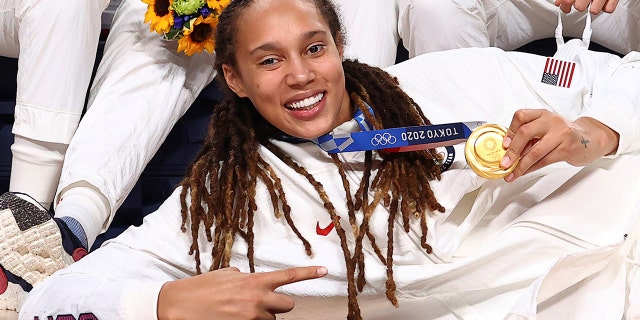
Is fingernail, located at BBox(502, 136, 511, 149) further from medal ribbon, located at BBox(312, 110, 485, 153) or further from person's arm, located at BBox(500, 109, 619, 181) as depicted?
medal ribbon, located at BBox(312, 110, 485, 153)

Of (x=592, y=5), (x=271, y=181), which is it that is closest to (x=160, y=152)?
(x=271, y=181)

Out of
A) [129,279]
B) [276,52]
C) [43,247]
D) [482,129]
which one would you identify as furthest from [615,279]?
[43,247]

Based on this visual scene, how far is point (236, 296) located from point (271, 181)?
0.37 metres

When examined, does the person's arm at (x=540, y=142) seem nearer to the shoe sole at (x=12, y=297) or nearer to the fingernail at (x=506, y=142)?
the fingernail at (x=506, y=142)

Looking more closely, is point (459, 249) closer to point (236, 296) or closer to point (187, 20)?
point (236, 296)

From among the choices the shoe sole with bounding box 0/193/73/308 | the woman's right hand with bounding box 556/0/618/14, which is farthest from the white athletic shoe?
the woman's right hand with bounding box 556/0/618/14

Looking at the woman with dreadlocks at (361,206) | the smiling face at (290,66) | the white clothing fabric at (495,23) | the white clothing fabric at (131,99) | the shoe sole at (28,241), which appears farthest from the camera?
the white clothing fabric at (495,23)

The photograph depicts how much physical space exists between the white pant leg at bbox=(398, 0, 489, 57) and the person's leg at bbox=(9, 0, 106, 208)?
84 cm

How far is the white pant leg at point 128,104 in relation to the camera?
2.26 metres

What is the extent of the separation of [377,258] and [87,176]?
810mm

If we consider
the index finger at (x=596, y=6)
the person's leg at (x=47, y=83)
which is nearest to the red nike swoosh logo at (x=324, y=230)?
the person's leg at (x=47, y=83)

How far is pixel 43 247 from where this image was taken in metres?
1.93

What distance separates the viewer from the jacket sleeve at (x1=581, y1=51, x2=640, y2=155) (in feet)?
5.64

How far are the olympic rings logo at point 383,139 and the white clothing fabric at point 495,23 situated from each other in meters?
0.85
